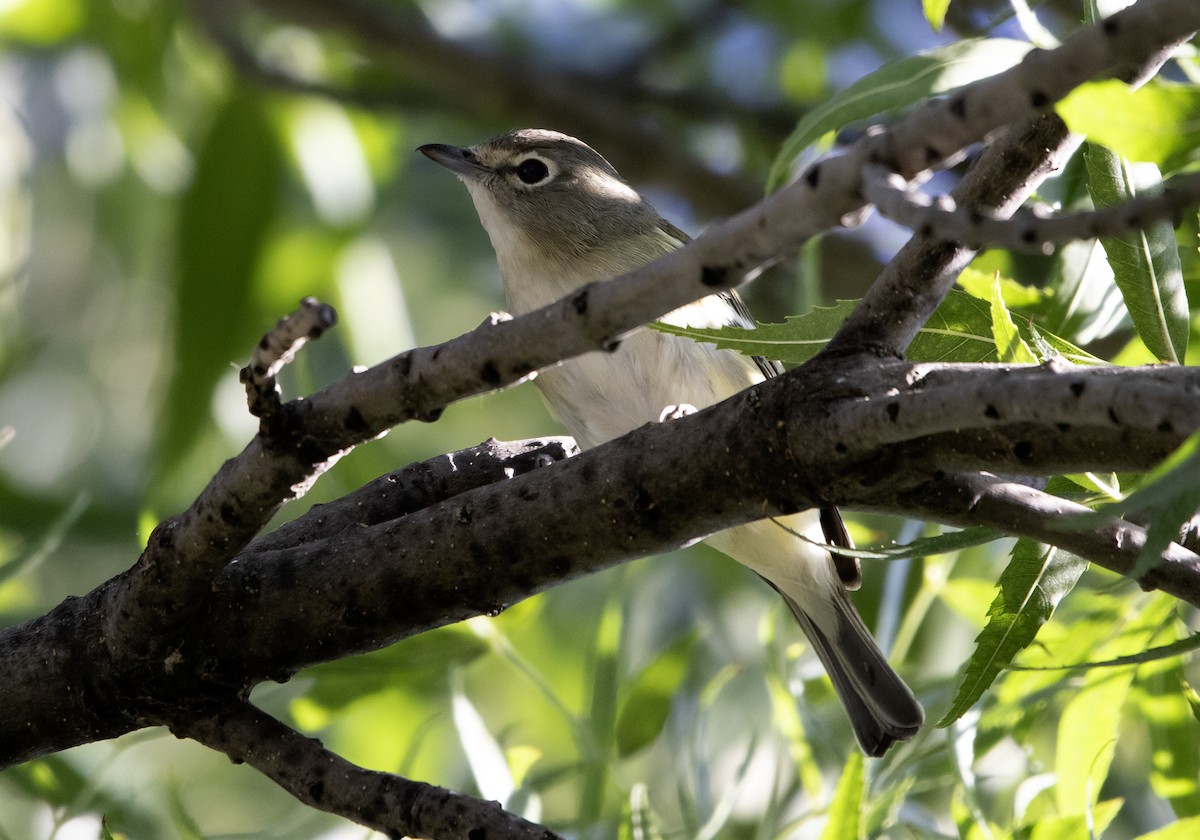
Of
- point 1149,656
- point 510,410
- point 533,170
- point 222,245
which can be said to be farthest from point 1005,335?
point 510,410

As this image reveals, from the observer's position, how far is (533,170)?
413 cm

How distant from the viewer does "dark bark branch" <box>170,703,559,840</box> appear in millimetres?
1790

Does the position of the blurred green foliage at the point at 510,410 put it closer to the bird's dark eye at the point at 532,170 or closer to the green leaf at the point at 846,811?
the green leaf at the point at 846,811

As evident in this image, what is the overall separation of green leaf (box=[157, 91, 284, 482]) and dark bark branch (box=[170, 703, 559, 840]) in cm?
268

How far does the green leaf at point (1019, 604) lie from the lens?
1.93 meters

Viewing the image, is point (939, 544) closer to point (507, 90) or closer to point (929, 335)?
point (929, 335)

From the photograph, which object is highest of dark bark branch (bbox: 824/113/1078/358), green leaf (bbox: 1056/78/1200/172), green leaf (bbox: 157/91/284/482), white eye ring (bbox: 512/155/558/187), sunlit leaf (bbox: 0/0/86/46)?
sunlit leaf (bbox: 0/0/86/46)

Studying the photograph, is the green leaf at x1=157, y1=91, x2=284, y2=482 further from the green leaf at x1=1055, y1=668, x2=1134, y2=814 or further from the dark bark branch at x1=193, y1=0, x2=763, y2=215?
the green leaf at x1=1055, y1=668, x2=1134, y2=814

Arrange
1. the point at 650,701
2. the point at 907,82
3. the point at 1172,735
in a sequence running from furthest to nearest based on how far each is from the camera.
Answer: the point at 650,701 → the point at 1172,735 → the point at 907,82

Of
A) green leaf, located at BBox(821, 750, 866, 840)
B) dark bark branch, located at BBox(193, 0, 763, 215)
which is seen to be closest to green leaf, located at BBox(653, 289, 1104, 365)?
green leaf, located at BBox(821, 750, 866, 840)

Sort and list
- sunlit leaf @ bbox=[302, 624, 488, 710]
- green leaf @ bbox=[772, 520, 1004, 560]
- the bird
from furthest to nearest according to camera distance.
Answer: the bird, sunlit leaf @ bbox=[302, 624, 488, 710], green leaf @ bbox=[772, 520, 1004, 560]

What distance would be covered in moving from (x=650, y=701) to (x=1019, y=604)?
1.17 metres

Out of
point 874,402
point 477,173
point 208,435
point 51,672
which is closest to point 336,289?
point 208,435

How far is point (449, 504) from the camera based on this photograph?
6.49ft
